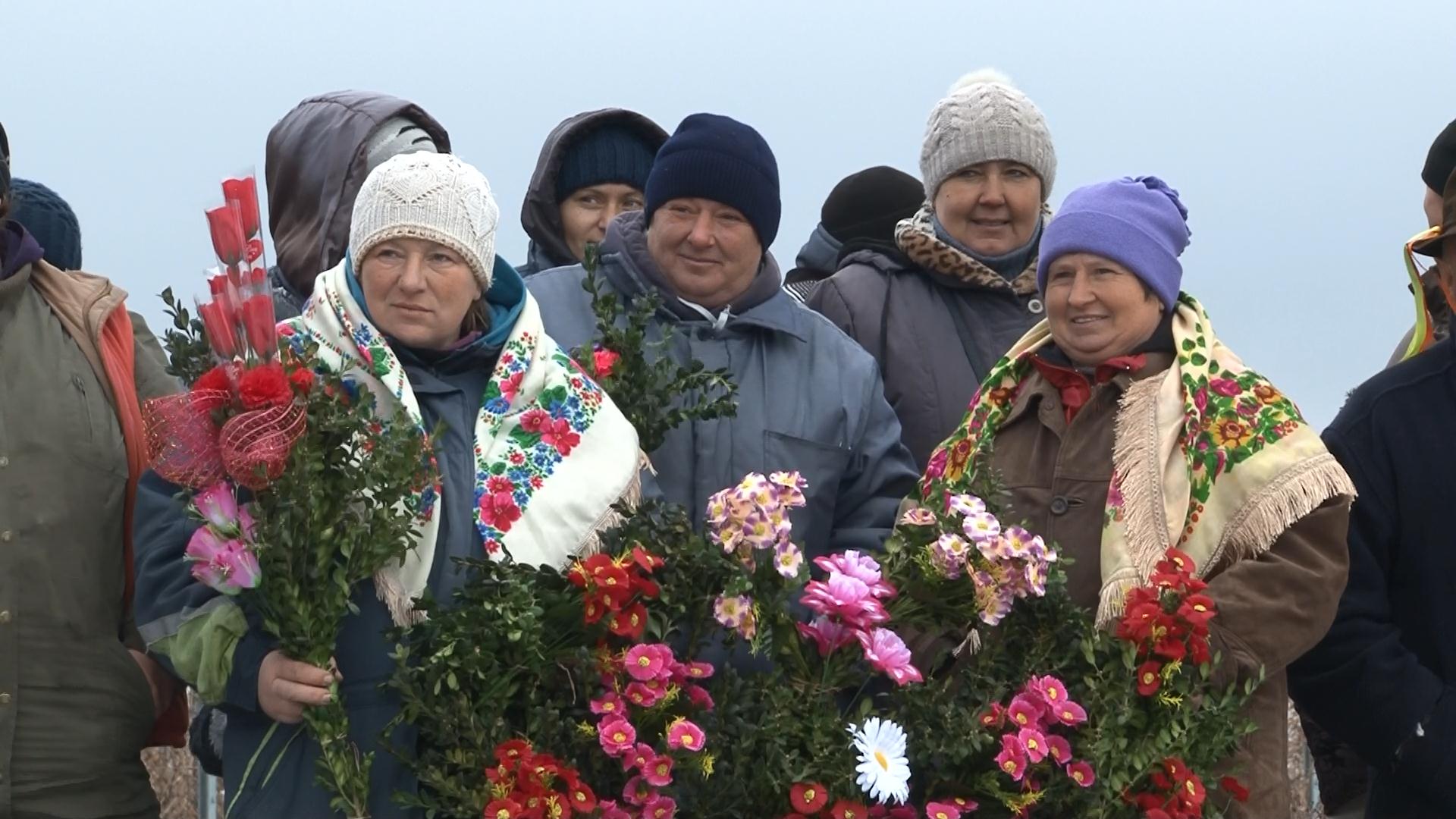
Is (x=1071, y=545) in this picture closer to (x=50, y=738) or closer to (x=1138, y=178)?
(x=1138, y=178)

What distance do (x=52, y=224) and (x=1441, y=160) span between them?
3.67 metres

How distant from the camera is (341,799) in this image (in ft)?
11.6

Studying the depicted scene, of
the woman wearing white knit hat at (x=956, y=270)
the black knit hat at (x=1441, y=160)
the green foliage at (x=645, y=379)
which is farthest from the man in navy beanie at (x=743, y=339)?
the black knit hat at (x=1441, y=160)

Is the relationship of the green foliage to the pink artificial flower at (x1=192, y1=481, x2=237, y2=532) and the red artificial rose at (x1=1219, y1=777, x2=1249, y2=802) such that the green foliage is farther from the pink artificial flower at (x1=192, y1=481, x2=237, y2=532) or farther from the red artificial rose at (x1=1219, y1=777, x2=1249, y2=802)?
the red artificial rose at (x1=1219, y1=777, x2=1249, y2=802)

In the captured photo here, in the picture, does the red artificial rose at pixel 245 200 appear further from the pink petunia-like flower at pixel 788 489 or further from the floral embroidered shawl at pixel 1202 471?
the floral embroidered shawl at pixel 1202 471

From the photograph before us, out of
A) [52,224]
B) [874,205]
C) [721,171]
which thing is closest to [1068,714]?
[721,171]

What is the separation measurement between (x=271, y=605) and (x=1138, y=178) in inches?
83.0

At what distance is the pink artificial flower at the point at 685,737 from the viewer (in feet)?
11.8

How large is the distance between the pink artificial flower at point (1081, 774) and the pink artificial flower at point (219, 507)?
61.9 inches

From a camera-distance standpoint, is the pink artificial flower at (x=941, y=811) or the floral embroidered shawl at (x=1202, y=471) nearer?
the pink artificial flower at (x=941, y=811)

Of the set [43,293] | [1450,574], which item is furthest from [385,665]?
[1450,574]

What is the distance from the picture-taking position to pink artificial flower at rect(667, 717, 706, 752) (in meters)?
3.59

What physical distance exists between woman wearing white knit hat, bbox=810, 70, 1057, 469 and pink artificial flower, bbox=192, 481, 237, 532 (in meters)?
1.88

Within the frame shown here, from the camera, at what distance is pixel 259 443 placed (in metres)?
3.48
